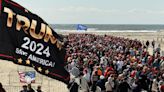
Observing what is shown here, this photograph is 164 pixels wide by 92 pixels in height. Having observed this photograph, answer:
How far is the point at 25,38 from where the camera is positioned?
8.05 m

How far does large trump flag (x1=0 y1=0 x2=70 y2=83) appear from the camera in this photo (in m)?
7.93

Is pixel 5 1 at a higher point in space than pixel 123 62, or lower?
higher

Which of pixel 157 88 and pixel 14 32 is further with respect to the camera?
pixel 157 88

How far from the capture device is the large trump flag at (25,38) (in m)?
7.93

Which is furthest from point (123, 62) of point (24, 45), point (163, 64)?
point (24, 45)

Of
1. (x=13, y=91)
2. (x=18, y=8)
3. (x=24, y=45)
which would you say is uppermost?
(x=18, y=8)

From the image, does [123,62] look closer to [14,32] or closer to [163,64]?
[163,64]

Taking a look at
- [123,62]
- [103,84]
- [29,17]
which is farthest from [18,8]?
[123,62]

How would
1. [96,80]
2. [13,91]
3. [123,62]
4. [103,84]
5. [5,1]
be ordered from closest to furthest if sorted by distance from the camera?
[5,1]
[103,84]
[96,80]
[13,91]
[123,62]

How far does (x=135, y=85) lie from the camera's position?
1509 cm

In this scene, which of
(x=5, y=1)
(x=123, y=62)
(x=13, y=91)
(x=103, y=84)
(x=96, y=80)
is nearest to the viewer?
(x=5, y=1)

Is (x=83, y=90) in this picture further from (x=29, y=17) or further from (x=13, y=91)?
(x=29, y=17)

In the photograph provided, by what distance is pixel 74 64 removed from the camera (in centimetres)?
1852

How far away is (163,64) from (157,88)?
4646 mm
